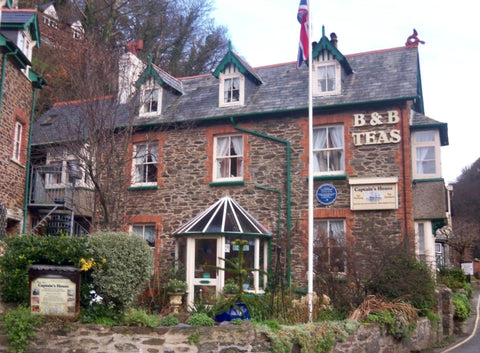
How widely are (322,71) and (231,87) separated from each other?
3.23 metres

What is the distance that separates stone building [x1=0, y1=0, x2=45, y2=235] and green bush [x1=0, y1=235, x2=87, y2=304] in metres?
6.31

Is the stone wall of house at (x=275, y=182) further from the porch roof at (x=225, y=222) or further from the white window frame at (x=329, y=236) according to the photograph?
the porch roof at (x=225, y=222)

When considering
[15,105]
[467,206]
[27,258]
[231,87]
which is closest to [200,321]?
[27,258]

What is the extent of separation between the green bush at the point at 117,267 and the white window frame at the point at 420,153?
32.8 ft

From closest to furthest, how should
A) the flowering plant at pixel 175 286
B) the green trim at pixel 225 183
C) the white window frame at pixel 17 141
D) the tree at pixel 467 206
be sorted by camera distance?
the flowering plant at pixel 175 286 < the green trim at pixel 225 183 < the white window frame at pixel 17 141 < the tree at pixel 467 206

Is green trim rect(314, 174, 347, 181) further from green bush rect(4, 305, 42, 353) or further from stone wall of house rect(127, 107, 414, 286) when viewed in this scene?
green bush rect(4, 305, 42, 353)

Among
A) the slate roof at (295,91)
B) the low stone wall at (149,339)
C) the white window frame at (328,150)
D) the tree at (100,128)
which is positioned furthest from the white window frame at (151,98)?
the low stone wall at (149,339)

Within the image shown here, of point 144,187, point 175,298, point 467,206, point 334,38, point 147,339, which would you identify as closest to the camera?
point 147,339

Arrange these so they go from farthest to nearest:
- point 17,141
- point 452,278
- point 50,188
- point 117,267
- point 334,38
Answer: point 452,278
point 50,188
point 334,38
point 17,141
point 117,267

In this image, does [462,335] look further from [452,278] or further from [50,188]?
[50,188]

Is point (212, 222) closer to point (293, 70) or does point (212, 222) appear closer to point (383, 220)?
point (383, 220)

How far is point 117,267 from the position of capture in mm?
9641

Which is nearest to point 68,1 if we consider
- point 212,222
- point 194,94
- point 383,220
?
point 194,94

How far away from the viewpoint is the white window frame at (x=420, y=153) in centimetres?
1653
